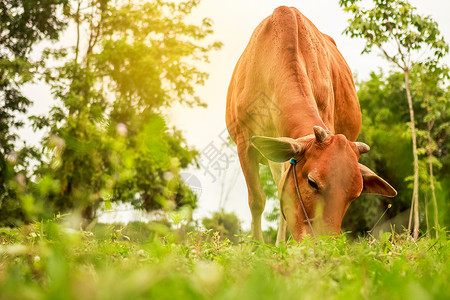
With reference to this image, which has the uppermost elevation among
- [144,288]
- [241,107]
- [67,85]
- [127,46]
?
[127,46]

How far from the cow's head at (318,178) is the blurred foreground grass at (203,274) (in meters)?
0.53

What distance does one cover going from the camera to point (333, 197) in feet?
11.0

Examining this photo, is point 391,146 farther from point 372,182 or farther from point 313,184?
point 313,184

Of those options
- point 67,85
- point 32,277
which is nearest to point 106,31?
point 67,85

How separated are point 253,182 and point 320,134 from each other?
2303 mm

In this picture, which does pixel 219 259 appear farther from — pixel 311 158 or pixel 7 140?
pixel 7 140

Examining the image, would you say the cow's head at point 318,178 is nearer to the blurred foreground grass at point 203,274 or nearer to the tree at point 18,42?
the blurred foreground grass at point 203,274

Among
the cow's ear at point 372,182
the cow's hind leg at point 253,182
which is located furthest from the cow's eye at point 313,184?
the cow's hind leg at point 253,182

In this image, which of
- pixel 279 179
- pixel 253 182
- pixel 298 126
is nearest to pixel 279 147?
pixel 298 126

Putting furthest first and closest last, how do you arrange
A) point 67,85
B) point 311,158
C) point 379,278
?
point 67,85, point 311,158, point 379,278

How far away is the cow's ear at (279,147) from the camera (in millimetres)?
3645

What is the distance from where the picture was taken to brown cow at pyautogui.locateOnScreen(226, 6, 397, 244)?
346 cm

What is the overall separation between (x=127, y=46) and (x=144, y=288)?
20.0 meters

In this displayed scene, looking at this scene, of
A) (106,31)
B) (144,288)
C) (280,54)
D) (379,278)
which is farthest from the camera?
(106,31)
